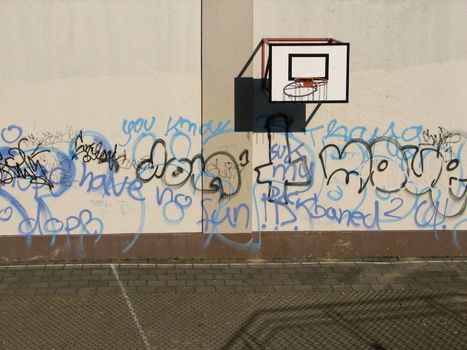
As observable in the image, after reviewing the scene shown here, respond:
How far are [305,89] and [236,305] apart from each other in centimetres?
298

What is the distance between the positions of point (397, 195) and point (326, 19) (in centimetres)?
278

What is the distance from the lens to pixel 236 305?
9.13m

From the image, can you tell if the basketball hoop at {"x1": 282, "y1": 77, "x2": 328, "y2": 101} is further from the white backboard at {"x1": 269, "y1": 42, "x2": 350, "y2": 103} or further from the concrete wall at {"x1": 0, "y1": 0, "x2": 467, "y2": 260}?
the concrete wall at {"x1": 0, "y1": 0, "x2": 467, "y2": 260}

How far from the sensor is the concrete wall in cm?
1025

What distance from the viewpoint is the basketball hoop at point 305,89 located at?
384 inches

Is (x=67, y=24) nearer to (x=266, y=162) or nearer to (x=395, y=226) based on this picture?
(x=266, y=162)

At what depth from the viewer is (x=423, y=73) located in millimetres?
10609

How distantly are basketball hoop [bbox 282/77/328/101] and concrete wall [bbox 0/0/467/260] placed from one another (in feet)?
2.72

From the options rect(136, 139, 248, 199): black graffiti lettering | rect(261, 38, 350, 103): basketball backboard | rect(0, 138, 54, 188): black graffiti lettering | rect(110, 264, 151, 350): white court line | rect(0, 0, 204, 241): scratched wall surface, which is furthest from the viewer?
rect(136, 139, 248, 199): black graffiti lettering

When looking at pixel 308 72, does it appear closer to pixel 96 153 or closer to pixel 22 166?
pixel 96 153

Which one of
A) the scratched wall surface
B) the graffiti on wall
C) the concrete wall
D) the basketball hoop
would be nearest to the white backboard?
the basketball hoop

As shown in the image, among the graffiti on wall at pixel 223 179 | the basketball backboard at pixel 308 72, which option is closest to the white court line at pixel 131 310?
the graffiti on wall at pixel 223 179

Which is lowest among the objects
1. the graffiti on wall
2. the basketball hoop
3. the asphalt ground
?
the asphalt ground

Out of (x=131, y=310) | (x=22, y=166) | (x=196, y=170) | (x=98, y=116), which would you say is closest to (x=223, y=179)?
(x=196, y=170)
